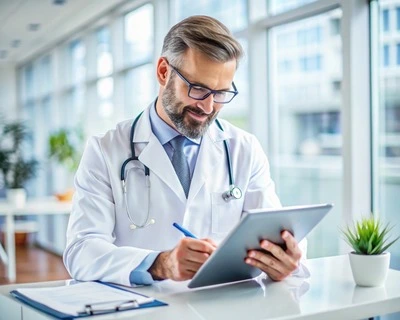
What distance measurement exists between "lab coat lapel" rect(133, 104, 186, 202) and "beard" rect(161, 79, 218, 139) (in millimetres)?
84

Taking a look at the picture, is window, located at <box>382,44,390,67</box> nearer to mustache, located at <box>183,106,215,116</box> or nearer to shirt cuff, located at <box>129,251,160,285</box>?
mustache, located at <box>183,106,215,116</box>

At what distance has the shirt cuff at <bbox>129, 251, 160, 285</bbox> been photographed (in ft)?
4.75

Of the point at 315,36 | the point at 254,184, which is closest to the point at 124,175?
the point at 254,184

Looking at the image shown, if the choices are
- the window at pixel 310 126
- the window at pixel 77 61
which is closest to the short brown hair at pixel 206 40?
the window at pixel 310 126

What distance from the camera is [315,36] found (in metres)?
3.62

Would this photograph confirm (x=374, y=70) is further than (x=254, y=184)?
Yes

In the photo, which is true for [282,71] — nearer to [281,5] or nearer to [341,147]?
[281,5]

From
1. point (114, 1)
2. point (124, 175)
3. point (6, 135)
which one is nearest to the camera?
point (124, 175)

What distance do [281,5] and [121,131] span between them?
234cm

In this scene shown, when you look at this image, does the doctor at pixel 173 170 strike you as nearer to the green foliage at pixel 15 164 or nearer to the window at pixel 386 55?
the window at pixel 386 55

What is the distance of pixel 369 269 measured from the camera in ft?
4.76

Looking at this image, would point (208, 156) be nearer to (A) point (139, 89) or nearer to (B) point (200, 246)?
(B) point (200, 246)

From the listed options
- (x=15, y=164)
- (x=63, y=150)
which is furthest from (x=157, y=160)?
(x=15, y=164)

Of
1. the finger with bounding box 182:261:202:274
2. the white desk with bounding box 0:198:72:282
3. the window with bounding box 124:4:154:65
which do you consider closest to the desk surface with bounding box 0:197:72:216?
the white desk with bounding box 0:198:72:282
